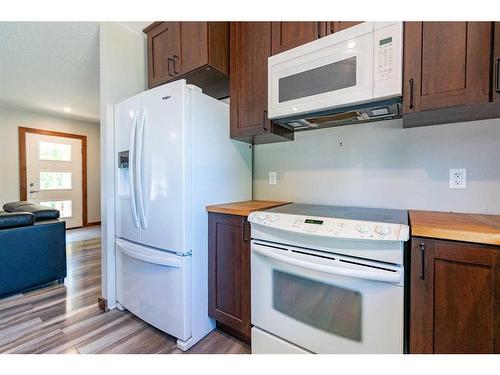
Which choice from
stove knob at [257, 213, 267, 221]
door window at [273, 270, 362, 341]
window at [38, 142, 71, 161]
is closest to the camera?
door window at [273, 270, 362, 341]

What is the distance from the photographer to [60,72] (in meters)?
3.02

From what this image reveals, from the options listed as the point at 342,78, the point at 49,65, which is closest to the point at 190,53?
the point at 342,78

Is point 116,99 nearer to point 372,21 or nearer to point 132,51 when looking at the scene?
point 132,51

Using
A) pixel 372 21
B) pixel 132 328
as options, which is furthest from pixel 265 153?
pixel 132 328

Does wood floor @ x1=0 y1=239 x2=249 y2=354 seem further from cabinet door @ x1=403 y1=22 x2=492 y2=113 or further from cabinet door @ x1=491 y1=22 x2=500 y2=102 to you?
cabinet door @ x1=491 y1=22 x2=500 y2=102

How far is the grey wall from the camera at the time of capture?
1302 mm

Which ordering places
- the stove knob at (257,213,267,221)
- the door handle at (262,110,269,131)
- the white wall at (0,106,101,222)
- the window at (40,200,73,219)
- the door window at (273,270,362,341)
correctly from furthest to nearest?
the window at (40,200,73,219), the white wall at (0,106,101,222), the door handle at (262,110,269,131), the stove knob at (257,213,267,221), the door window at (273,270,362,341)

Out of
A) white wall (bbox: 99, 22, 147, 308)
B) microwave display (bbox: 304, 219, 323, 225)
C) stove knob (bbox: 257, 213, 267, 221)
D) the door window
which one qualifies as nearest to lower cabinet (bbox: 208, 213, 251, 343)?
stove knob (bbox: 257, 213, 267, 221)

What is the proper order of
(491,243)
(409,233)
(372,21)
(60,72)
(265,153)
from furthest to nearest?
(60,72)
(265,153)
(372,21)
(409,233)
(491,243)

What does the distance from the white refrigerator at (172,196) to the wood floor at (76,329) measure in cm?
11

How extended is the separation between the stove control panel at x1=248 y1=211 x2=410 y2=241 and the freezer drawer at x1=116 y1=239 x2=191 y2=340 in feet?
2.01

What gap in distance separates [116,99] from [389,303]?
234cm

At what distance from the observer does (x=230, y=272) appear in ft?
5.06
